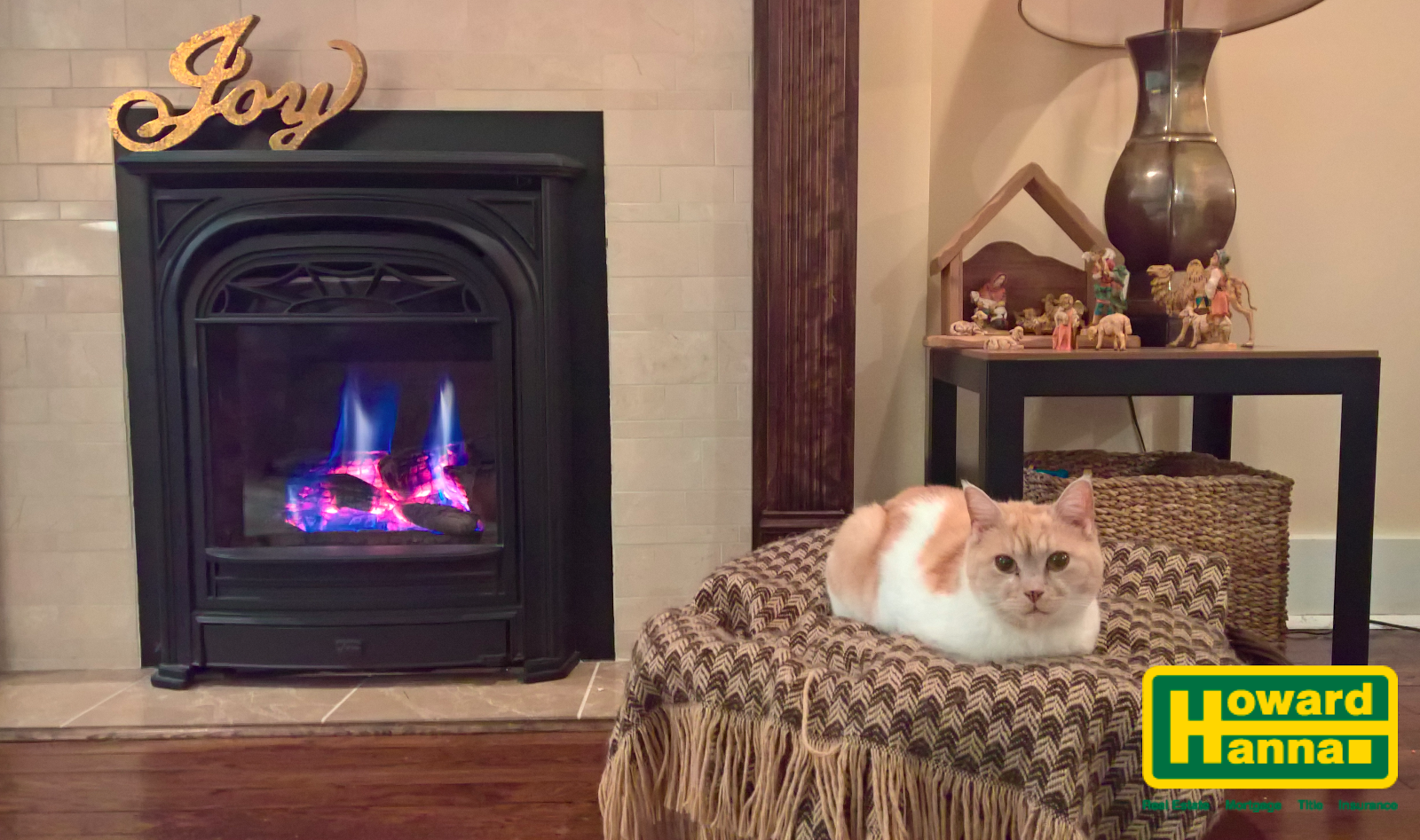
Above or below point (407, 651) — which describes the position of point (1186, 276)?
above

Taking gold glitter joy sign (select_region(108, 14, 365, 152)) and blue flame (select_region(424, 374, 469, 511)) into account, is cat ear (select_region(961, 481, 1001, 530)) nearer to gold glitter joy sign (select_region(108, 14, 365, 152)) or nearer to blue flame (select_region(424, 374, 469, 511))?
blue flame (select_region(424, 374, 469, 511))

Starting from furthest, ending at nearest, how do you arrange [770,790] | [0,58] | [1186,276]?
[0,58], [1186,276], [770,790]

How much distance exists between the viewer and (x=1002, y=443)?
1667 mm

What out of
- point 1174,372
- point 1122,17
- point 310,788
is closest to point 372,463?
point 310,788

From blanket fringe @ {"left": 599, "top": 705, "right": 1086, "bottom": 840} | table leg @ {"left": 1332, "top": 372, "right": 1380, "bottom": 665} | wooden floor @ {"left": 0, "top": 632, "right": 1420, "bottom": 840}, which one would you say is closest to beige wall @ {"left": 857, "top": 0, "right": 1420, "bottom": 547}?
table leg @ {"left": 1332, "top": 372, "right": 1380, "bottom": 665}

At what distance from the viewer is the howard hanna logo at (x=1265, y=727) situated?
3.59ft

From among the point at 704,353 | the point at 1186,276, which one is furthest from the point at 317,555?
the point at 1186,276

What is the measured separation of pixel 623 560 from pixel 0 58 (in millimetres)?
1560

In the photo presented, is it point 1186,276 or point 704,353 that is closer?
point 1186,276

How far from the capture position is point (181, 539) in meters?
2.06

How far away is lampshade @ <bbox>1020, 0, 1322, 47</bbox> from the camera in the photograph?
2037 mm

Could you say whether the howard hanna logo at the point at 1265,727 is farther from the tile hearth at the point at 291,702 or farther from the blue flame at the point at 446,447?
the blue flame at the point at 446,447

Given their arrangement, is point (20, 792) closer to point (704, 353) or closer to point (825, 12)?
point (704, 353)

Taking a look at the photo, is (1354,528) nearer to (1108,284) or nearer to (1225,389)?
(1225,389)
